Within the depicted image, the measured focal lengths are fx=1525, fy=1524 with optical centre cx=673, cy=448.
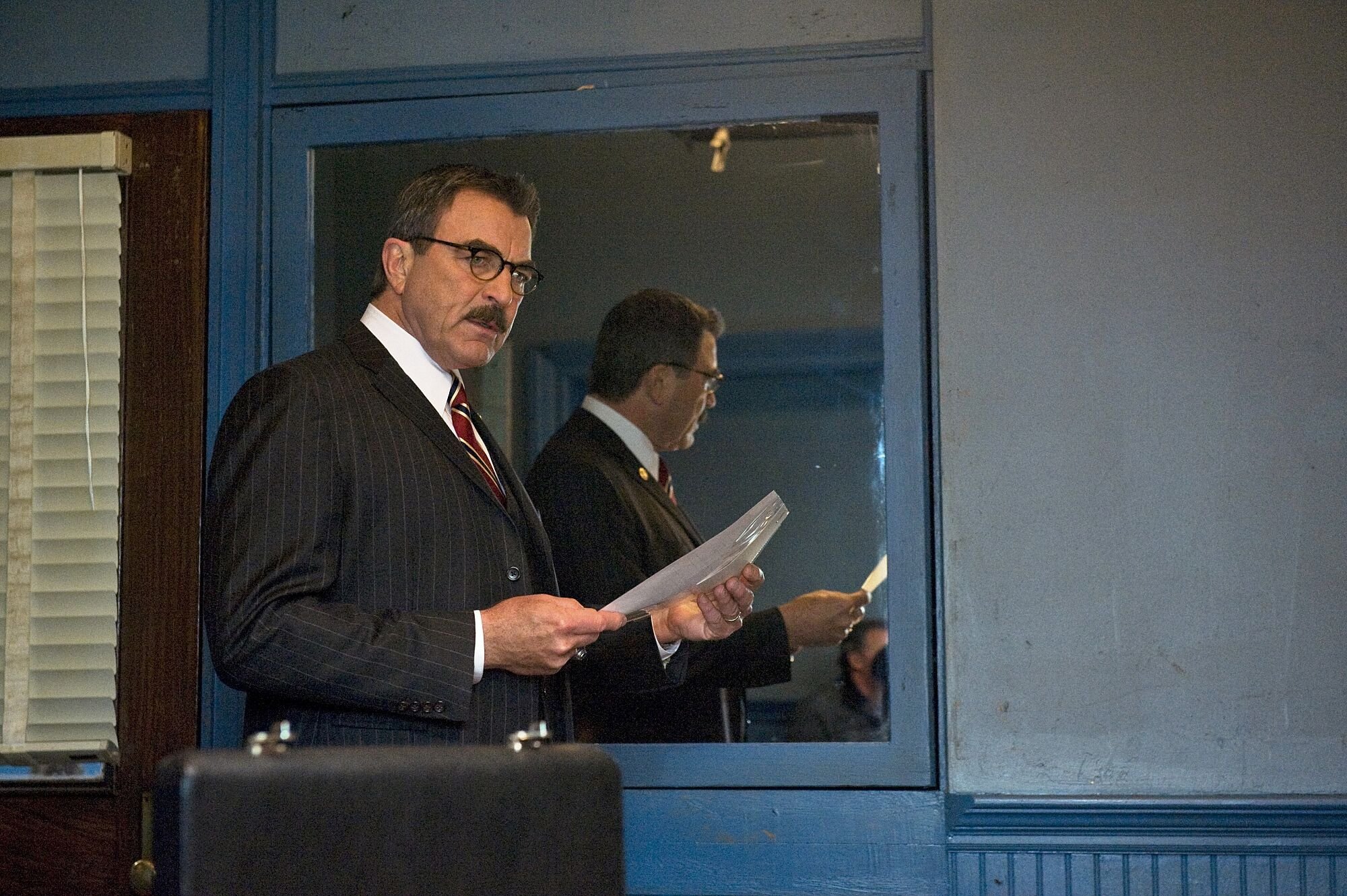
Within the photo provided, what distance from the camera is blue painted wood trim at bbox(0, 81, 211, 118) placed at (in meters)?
3.00

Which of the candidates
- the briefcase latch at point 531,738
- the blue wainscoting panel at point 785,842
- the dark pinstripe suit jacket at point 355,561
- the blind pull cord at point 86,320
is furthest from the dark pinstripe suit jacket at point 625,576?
the briefcase latch at point 531,738

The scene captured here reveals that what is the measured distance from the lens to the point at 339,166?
298cm

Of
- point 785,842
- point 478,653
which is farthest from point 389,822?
point 785,842

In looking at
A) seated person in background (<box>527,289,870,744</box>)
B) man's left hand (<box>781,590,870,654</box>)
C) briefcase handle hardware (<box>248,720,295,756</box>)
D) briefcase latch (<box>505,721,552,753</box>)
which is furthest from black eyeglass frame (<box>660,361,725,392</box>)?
briefcase handle hardware (<box>248,720,295,756</box>)

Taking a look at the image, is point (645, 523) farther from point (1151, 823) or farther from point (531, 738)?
point (531, 738)

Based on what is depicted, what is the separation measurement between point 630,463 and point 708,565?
2.60 ft

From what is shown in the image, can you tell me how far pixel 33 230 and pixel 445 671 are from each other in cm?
147

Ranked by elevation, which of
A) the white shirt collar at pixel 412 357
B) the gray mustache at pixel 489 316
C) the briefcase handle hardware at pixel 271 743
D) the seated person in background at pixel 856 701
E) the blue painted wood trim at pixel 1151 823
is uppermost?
the gray mustache at pixel 489 316

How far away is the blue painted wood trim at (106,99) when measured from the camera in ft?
9.83

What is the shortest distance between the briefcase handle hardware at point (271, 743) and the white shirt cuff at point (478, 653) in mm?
682

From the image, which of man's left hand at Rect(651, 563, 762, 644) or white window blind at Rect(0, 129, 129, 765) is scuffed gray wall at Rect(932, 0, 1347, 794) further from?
white window blind at Rect(0, 129, 129, 765)

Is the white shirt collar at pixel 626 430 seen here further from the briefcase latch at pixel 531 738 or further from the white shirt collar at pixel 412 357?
the briefcase latch at pixel 531 738

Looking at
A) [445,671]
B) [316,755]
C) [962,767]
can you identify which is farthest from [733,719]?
[316,755]

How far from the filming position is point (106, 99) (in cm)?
302
